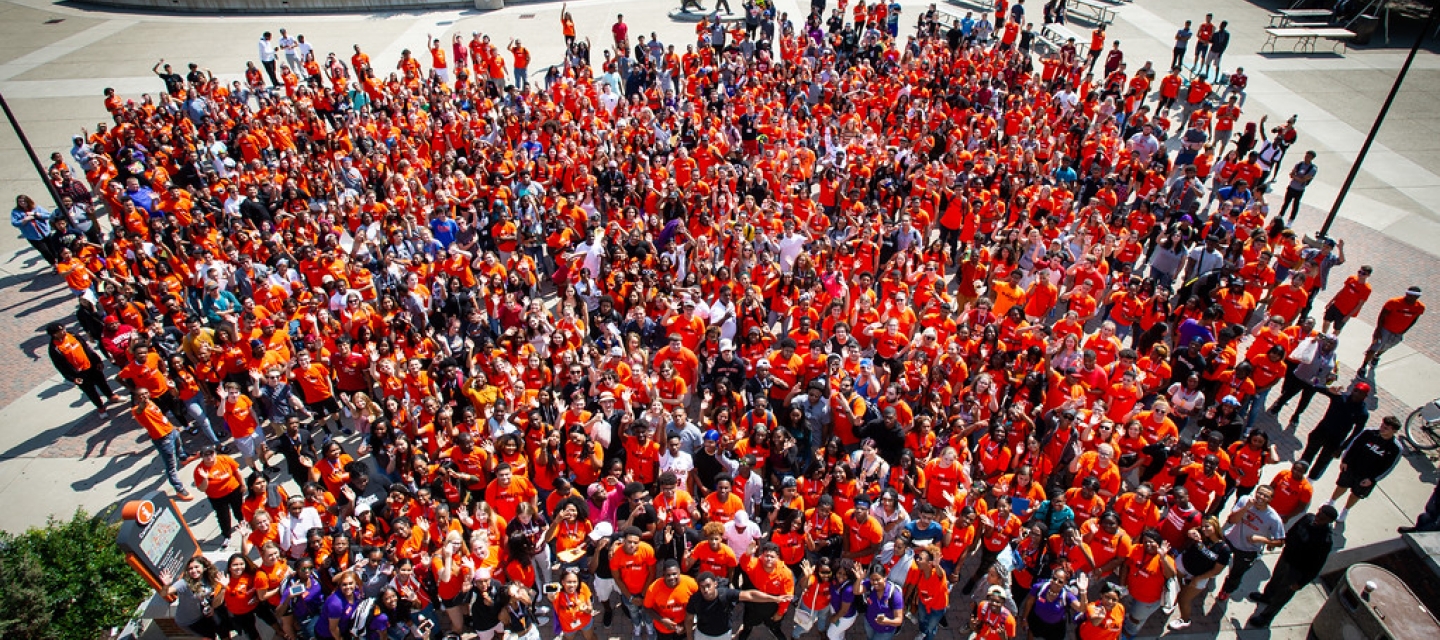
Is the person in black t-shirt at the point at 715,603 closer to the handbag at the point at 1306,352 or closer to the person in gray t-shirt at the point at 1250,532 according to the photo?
the person in gray t-shirt at the point at 1250,532

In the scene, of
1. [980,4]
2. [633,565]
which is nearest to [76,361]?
[633,565]

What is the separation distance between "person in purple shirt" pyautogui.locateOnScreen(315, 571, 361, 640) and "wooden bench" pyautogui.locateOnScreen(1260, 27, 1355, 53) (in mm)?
30344

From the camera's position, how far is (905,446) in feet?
26.2

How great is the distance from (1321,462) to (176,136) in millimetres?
20706

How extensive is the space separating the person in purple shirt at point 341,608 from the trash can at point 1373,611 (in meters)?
8.87

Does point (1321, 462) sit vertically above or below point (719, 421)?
below

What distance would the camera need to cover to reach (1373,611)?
21.9 ft

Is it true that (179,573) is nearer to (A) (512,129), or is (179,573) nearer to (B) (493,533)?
(B) (493,533)

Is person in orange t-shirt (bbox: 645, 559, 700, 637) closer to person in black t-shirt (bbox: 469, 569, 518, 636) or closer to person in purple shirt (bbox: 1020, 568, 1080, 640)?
person in black t-shirt (bbox: 469, 569, 518, 636)

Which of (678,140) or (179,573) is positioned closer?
(179,573)

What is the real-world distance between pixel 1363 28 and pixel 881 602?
31.1m

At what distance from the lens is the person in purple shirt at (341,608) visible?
659 centimetres

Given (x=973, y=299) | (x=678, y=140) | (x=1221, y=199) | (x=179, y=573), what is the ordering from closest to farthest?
(x=179, y=573), (x=973, y=299), (x=1221, y=199), (x=678, y=140)

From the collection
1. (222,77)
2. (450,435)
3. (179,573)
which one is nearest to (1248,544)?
(450,435)
